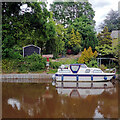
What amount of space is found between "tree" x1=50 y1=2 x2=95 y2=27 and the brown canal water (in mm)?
14471

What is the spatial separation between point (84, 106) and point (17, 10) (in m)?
6.72

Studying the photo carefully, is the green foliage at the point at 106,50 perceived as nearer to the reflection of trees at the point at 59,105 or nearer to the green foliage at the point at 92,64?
the green foliage at the point at 92,64

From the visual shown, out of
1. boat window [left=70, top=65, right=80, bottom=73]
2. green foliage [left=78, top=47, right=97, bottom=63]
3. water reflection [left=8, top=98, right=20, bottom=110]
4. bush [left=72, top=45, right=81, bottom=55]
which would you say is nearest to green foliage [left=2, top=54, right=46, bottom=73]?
boat window [left=70, top=65, right=80, bottom=73]

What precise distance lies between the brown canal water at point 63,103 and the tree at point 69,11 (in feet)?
47.5

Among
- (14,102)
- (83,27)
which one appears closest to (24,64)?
(14,102)

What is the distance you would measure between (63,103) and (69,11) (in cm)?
1744

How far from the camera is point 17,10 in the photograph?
27.6 feet

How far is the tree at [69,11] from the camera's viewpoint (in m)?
19.9

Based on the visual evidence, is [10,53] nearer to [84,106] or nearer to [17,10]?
[17,10]

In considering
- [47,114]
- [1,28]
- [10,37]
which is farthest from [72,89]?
[1,28]

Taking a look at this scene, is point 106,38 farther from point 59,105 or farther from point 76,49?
point 59,105

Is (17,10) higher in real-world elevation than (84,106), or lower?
higher

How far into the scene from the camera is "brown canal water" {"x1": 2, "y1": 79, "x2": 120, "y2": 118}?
15.6 feet

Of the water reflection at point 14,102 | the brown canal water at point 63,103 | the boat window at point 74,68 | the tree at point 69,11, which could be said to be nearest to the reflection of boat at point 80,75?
the boat window at point 74,68
